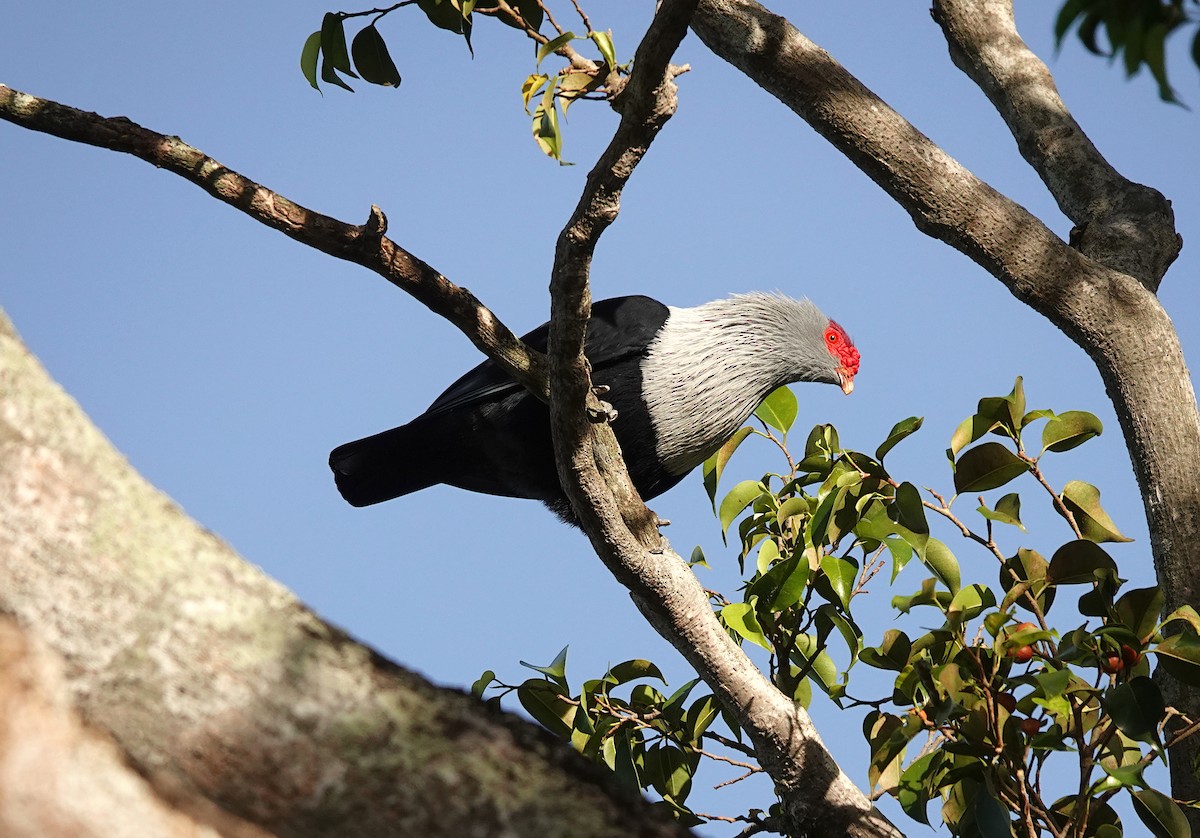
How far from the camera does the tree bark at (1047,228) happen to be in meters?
2.69

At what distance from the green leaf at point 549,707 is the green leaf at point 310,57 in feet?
5.80

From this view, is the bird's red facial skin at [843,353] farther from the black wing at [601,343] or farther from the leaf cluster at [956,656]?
the leaf cluster at [956,656]

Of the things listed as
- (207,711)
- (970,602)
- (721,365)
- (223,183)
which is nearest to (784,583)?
(970,602)

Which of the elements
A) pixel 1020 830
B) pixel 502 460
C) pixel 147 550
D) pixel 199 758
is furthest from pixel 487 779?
pixel 502 460

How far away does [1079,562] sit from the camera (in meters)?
2.43

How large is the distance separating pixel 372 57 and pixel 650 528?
1512mm

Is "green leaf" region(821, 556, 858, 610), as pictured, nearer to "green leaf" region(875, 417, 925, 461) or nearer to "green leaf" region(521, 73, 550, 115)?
"green leaf" region(875, 417, 925, 461)

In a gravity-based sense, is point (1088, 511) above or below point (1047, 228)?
below

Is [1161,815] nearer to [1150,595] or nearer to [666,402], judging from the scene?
[1150,595]

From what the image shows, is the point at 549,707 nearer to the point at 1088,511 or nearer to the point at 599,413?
the point at 599,413

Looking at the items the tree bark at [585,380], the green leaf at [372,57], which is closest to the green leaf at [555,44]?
the tree bark at [585,380]

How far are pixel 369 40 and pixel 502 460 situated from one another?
167cm

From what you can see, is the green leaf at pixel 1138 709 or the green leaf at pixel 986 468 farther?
the green leaf at pixel 986 468

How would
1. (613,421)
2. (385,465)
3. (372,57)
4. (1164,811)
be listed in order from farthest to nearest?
1. (385,465)
2. (613,421)
3. (372,57)
4. (1164,811)
